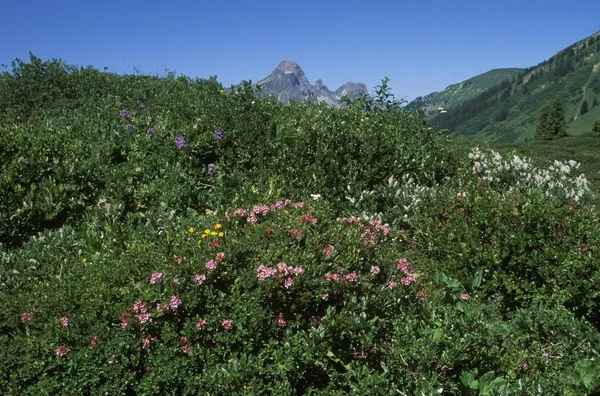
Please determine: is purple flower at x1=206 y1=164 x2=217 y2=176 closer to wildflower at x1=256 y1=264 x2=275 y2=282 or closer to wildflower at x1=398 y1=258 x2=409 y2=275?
wildflower at x1=398 y1=258 x2=409 y2=275

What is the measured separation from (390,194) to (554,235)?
229 centimetres

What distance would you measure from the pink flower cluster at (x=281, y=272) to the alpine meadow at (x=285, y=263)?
0.04ft

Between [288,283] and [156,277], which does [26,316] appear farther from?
[288,283]

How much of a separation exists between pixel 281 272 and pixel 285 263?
0.11 m

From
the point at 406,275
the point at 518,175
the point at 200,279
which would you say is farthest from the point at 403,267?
the point at 518,175

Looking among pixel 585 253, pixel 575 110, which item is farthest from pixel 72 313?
pixel 575 110

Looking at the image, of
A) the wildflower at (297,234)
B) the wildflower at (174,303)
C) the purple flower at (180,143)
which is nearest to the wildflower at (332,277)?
the wildflower at (297,234)

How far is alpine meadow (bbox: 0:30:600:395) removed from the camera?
3.61 meters

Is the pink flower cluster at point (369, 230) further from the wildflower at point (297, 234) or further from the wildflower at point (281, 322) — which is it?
the wildflower at point (281, 322)

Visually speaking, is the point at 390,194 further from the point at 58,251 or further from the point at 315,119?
the point at 58,251

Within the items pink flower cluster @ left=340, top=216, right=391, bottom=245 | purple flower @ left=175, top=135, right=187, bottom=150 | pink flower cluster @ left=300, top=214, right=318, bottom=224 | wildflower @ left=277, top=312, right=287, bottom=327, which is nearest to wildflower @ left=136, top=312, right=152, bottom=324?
wildflower @ left=277, top=312, right=287, bottom=327

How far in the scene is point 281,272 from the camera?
13.2 feet

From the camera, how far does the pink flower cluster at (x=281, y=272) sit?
399 centimetres

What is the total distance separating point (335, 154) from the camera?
7.32 metres
